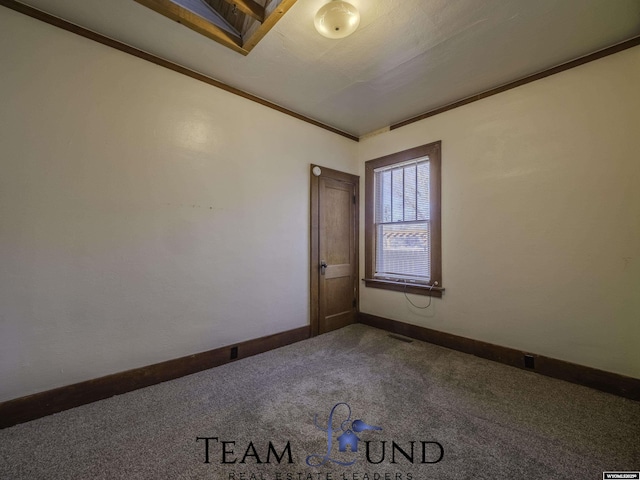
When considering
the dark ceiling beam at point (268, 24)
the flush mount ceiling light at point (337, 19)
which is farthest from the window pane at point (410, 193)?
the dark ceiling beam at point (268, 24)

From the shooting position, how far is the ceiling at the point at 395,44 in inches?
74.9

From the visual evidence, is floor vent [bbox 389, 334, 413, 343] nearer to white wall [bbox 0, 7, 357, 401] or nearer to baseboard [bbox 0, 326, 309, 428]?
white wall [bbox 0, 7, 357, 401]

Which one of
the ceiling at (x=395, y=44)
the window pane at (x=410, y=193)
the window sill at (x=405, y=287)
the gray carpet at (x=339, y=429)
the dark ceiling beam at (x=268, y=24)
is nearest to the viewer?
the gray carpet at (x=339, y=429)

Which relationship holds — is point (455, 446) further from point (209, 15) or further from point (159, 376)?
point (209, 15)

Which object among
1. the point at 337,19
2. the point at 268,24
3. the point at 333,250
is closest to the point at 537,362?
the point at 333,250

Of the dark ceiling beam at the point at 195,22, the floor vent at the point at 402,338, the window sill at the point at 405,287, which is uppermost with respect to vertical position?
the dark ceiling beam at the point at 195,22

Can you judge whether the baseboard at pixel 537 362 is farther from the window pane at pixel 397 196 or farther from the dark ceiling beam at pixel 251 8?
the dark ceiling beam at pixel 251 8

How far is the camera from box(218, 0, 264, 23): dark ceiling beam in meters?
1.87

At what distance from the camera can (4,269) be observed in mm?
1823

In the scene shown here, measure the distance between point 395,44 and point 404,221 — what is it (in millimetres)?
2038

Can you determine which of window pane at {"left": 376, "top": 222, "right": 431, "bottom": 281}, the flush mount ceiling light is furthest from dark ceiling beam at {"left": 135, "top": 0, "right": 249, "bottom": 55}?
window pane at {"left": 376, "top": 222, "right": 431, "bottom": 281}

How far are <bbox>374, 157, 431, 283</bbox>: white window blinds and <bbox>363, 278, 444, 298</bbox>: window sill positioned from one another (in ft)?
0.28

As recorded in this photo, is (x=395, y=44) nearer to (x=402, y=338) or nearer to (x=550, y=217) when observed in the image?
(x=550, y=217)

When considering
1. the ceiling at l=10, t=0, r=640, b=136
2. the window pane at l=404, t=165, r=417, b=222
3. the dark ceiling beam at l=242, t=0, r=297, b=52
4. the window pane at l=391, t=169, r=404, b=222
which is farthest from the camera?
the window pane at l=391, t=169, r=404, b=222
